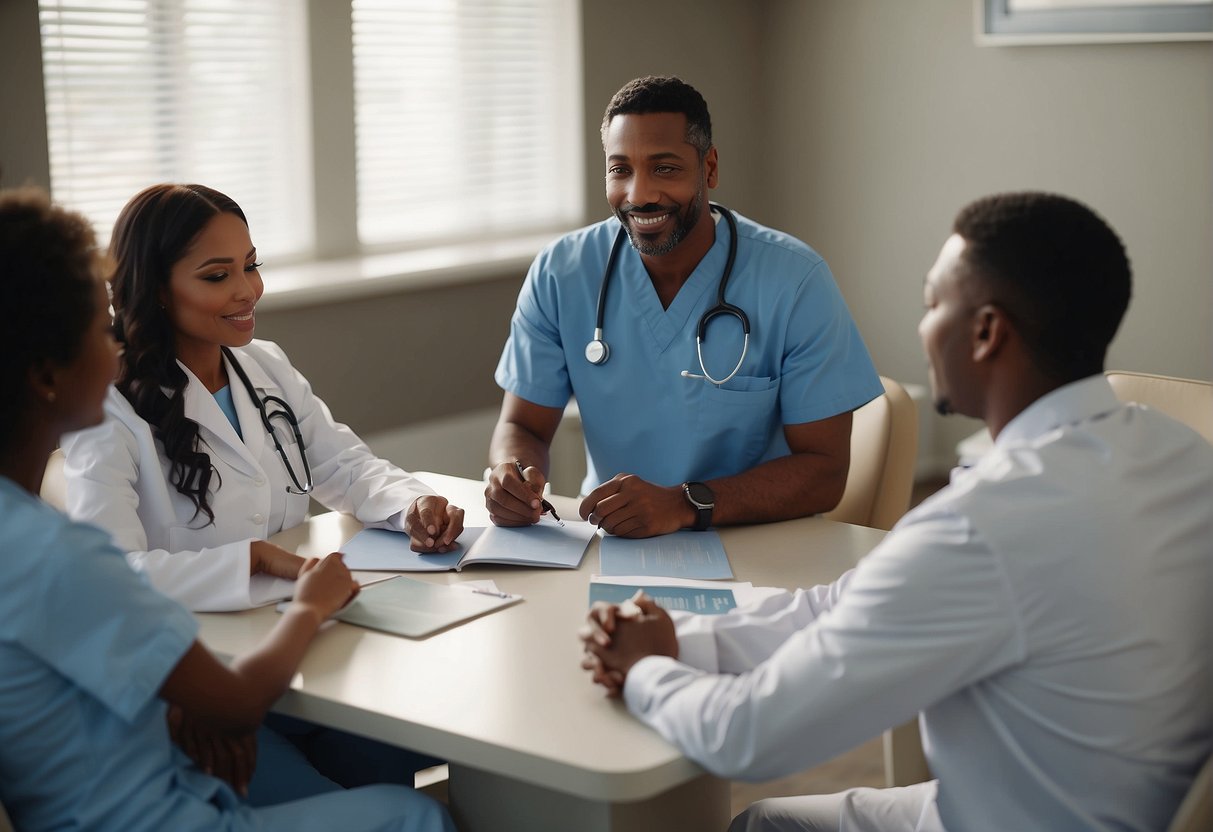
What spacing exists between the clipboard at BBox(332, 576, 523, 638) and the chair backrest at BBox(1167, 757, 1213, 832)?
2.66 ft

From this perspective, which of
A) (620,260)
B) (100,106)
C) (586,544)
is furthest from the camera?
(100,106)

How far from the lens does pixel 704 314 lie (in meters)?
2.19

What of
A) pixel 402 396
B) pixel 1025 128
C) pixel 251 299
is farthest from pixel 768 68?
pixel 251 299

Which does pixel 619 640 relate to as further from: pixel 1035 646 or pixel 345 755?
pixel 345 755

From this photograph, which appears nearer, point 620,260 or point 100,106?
point 620,260

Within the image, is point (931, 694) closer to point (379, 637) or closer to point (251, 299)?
point (379, 637)

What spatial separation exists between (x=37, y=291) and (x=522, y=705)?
1.99ft

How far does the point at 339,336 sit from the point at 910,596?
258cm

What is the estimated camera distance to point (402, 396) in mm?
3738

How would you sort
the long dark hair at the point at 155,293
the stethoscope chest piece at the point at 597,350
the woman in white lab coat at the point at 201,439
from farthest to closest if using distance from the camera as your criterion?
the stethoscope chest piece at the point at 597,350 → the long dark hair at the point at 155,293 → the woman in white lab coat at the point at 201,439

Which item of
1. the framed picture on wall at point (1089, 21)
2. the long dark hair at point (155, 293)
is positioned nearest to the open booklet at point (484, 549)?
the long dark hair at point (155, 293)

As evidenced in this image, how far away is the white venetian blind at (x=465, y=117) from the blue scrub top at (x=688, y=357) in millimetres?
1576

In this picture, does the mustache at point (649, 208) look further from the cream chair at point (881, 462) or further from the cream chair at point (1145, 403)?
the cream chair at point (1145, 403)

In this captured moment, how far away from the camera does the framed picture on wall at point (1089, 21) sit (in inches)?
142
